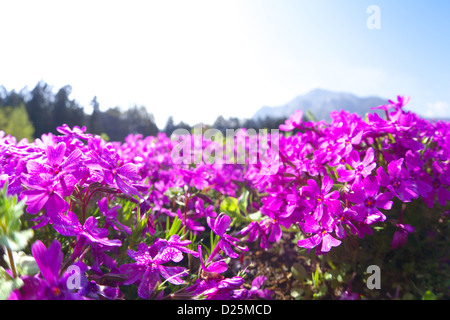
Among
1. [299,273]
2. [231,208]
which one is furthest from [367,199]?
[231,208]

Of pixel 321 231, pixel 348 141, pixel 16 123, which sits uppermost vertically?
pixel 16 123

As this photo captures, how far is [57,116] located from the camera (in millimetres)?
4168

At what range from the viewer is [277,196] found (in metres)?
1.61

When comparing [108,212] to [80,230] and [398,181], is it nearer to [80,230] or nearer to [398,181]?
[80,230]

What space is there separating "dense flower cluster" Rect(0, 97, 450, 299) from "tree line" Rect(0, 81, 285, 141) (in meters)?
2.24

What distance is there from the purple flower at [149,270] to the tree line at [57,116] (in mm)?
2671

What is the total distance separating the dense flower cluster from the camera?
0.98m

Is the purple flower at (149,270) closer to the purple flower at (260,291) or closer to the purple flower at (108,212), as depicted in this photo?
the purple flower at (108,212)

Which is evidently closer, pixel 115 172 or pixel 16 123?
pixel 115 172

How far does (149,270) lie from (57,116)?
12.8ft

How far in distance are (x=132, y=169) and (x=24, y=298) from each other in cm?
60

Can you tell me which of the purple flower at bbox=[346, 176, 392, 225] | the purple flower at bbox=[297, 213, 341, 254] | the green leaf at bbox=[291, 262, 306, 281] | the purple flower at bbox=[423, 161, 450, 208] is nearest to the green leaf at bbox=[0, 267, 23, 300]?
the purple flower at bbox=[297, 213, 341, 254]

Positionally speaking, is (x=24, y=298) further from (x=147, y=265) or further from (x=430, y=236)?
(x=430, y=236)
